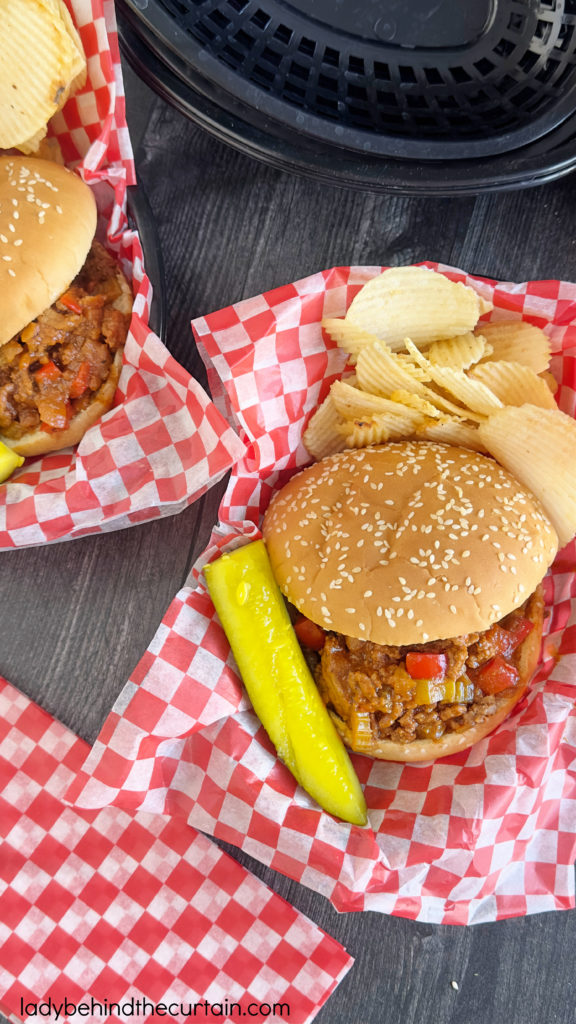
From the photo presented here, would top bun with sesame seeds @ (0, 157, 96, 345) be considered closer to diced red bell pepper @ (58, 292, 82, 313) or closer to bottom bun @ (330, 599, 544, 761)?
diced red bell pepper @ (58, 292, 82, 313)

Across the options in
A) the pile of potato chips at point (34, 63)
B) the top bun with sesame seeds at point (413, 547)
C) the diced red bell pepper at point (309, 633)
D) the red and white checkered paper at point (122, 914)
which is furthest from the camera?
the red and white checkered paper at point (122, 914)

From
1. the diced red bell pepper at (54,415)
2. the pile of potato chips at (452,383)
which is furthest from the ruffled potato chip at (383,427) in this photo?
the diced red bell pepper at (54,415)

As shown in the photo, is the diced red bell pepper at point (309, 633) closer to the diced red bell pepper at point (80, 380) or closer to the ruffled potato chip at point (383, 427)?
the ruffled potato chip at point (383, 427)

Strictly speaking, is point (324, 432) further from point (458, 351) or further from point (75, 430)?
point (75, 430)

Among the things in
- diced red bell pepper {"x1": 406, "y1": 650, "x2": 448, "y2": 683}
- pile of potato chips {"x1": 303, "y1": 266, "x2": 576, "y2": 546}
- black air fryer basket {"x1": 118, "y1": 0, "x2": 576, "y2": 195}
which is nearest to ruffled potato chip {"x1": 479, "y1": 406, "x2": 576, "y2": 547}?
pile of potato chips {"x1": 303, "y1": 266, "x2": 576, "y2": 546}

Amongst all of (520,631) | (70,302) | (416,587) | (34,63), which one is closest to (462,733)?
(520,631)

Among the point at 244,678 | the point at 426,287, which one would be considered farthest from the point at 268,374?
the point at 244,678

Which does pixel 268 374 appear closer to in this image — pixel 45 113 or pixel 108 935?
pixel 45 113
